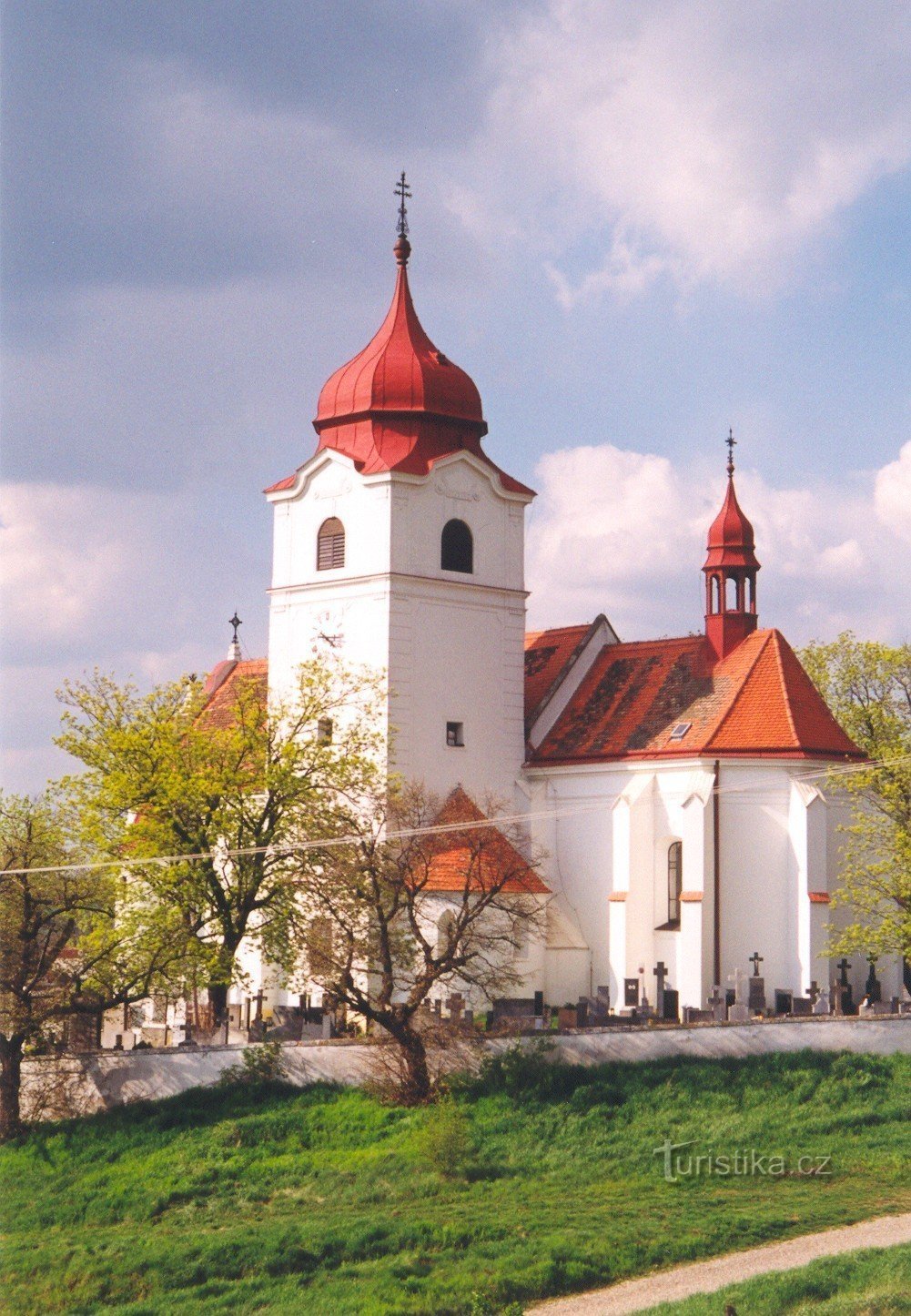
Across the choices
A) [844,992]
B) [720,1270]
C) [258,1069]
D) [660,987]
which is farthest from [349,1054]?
[720,1270]

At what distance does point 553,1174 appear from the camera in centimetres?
3133

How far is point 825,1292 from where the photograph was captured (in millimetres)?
25062

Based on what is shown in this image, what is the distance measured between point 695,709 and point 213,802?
38.7 feet

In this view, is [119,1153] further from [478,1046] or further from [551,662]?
[551,662]

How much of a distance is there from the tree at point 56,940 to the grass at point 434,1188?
80.7 inches

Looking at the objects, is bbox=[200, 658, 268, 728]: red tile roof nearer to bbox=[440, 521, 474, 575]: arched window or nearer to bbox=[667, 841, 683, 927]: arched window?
bbox=[440, 521, 474, 575]: arched window

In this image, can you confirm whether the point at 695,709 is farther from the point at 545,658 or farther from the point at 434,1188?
the point at 434,1188

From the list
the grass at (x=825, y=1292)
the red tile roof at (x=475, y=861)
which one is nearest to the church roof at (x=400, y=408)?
the red tile roof at (x=475, y=861)

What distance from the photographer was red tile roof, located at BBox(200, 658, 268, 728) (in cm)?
5009

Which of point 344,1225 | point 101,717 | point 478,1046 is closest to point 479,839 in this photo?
point 478,1046

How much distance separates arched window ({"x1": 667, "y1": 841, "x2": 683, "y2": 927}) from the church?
0.04 metres

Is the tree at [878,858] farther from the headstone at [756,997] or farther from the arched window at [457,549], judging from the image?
the arched window at [457,549]

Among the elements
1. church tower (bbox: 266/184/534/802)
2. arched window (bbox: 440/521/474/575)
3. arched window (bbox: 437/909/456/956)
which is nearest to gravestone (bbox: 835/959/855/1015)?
arched window (bbox: 437/909/456/956)

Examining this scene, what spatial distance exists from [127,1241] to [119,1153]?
535cm
